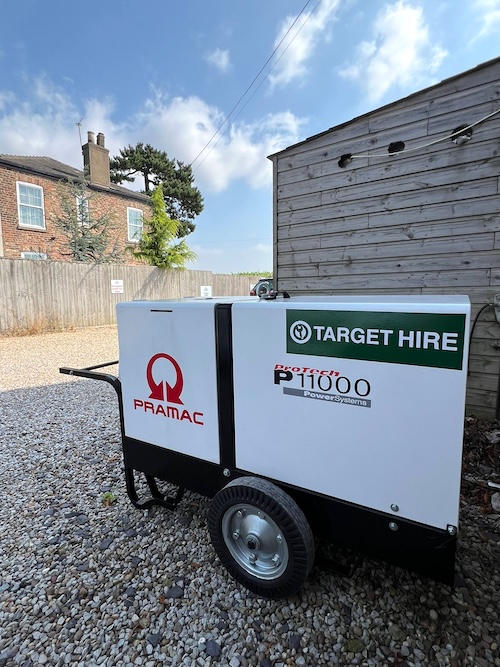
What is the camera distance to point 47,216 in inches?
543

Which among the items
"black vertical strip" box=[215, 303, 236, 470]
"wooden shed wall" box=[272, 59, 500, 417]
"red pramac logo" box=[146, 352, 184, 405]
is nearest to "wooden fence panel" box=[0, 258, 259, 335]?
"wooden shed wall" box=[272, 59, 500, 417]

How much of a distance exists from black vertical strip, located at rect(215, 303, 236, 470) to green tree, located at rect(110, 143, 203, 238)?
23.7 meters

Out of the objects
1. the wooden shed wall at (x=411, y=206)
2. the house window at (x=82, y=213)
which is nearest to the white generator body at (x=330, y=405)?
the wooden shed wall at (x=411, y=206)

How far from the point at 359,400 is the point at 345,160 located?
3.27 m

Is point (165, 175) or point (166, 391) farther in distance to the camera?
point (165, 175)

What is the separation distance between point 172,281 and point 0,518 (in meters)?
11.9

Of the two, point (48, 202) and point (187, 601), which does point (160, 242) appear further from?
point (187, 601)

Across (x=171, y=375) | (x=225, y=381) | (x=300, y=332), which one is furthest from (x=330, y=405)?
(x=171, y=375)

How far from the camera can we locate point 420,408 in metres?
1.08

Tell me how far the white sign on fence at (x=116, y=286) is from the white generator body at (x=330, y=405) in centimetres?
1034

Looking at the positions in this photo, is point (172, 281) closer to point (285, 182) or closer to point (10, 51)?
point (10, 51)

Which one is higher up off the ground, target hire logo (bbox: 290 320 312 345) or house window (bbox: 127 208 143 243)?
house window (bbox: 127 208 143 243)

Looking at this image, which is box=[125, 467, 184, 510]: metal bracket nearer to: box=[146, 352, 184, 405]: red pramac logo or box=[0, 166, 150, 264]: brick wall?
box=[146, 352, 184, 405]: red pramac logo

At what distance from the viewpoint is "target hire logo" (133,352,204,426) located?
1.66 meters
